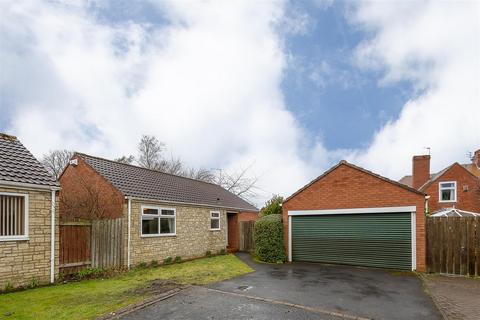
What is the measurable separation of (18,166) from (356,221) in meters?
12.8

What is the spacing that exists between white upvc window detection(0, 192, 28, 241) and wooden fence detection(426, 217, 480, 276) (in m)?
13.9

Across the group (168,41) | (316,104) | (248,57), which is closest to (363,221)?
(316,104)

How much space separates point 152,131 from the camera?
38125 mm

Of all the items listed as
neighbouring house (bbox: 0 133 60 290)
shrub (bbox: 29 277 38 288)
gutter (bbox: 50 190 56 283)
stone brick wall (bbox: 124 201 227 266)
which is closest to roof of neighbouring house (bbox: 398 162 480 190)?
stone brick wall (bbox: 124 201 227 266)

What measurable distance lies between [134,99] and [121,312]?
11.5 m

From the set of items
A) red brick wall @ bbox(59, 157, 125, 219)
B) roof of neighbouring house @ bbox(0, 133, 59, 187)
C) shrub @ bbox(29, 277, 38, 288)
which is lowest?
shrub @ bbox(29, 277, 38, 288)

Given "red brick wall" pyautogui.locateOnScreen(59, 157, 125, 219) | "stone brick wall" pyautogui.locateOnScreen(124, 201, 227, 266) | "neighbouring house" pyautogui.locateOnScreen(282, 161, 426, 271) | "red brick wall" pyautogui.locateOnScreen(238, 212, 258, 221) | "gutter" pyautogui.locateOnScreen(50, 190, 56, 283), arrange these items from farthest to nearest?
"red brick wall" pyautogui.locateOnScreen(238, 212, 258, 221), "red brick wall" pyautogui.locateOnScreen(59, 157, 125, 219), "stone brick wall" pyautogui.locateOnScreen(124, 201, 227, 266), "neighbouring house" pyautogui.locateOnScreen(282, 161, 426, 271), "gutter" pyautogui.locateOnScreen(50, 190, 56, 283)

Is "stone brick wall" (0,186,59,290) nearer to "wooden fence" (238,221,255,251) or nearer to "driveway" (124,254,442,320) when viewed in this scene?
"driveway" (124,254,442,320)

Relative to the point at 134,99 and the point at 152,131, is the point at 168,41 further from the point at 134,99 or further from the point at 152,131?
the point at 152,131

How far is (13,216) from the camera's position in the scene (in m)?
8.89

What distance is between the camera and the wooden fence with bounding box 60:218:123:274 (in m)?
10.7

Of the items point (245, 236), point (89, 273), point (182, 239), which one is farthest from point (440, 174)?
point (89, 273)

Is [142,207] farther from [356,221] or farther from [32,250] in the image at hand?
[356,221]

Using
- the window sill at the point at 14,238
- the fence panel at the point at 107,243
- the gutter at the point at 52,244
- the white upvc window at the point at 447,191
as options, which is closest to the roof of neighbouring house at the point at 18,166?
the gutter at the point at 52,244
